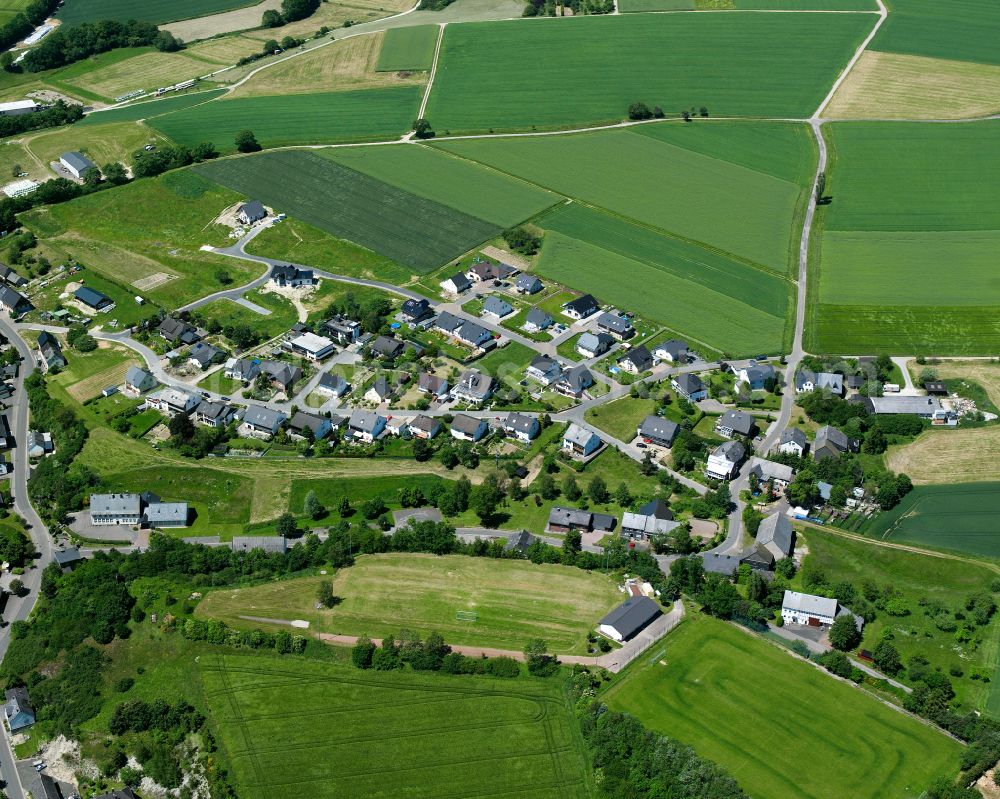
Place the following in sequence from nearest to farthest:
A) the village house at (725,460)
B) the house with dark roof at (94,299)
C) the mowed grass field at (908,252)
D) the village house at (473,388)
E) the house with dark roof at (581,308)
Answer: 1. the village house at (725,460)
2. the village house at (473,388)
3. the mowed grass field at (908,252)
4. the house with dark roof at (581,308)
5. the house with dark roof at (94,299)

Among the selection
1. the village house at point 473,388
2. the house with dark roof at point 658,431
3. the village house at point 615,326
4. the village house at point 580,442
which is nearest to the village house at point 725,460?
the house with dark roof at point 658,431

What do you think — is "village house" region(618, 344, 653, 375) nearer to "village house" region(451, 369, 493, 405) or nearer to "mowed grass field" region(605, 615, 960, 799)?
"village house" region(451, 369, 493, 405)

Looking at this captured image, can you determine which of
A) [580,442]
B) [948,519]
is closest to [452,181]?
[580,442]

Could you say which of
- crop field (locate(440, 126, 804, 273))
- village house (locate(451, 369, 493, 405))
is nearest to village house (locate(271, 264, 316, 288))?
village house (locate(451, 369, 493, 405))

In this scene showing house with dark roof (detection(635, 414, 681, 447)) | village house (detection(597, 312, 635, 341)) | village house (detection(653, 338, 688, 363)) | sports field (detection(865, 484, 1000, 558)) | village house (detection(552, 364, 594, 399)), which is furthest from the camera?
village house (detection(597, 312, 635, 341))

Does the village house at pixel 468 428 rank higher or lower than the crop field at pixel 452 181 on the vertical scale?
lower

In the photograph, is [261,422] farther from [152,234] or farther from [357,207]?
[357,207]

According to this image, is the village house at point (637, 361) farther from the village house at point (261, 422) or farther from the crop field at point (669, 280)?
the village house at point (261, 422)
